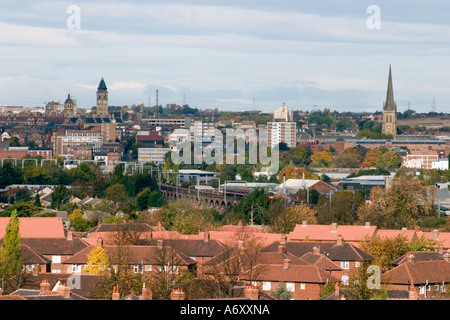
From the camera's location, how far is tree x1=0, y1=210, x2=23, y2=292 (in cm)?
2342

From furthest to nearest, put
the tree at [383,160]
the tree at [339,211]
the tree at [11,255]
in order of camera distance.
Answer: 1. the tree at [383,160]
2. the tree at [339,211]
3. the tree at [11,255]

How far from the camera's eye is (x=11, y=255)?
86.1ft

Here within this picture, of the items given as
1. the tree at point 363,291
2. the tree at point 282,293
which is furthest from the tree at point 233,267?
the tree at point 363,291

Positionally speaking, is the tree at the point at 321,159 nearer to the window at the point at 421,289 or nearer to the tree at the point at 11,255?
the tree at the point at 11,255

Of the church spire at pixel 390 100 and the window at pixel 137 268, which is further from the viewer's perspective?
the church spire at pixel 390 100

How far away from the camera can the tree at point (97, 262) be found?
25.6 meters

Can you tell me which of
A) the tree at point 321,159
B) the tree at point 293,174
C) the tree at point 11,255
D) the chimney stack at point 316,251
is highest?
the tree at point 11,255

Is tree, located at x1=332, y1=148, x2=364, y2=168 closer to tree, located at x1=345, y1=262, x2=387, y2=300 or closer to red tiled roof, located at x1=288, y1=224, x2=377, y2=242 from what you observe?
red tiled roof, located at x1=288, y1=224, x2=377, y2=242

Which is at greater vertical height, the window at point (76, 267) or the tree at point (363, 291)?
the tree at point (363, 291)

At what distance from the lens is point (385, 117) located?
16788cm

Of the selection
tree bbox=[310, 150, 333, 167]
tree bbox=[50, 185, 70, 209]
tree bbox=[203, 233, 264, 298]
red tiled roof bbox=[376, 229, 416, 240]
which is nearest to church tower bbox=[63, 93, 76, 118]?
tree bbox=[310, 150, 333, 167]

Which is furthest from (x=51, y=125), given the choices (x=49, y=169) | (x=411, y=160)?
(x=49, y=169)

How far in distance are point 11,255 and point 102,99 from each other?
167m

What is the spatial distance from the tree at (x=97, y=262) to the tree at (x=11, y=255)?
5.27ft
